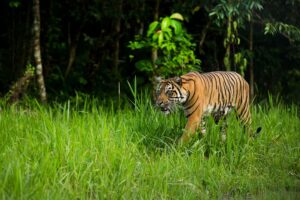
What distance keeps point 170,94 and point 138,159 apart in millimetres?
1092

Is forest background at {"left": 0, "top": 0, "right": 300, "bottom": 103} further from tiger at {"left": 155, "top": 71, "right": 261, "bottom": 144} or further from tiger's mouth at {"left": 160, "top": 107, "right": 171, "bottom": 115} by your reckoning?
tiger's mouth at {"left": 160, "top": 107, "right": 171, "bottom": 115}

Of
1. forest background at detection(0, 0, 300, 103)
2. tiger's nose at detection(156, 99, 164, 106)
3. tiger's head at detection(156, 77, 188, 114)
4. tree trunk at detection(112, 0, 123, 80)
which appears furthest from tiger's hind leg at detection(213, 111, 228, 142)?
tree trunk at detection(112, 0, 123, 80)

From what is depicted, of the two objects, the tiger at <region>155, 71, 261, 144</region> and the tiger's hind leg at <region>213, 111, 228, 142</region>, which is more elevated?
the tiger at <region>155, 71, 261, 144</region>

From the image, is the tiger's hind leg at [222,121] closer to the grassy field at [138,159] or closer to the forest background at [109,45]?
the grassy field at [138,159]

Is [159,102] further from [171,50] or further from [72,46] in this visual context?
[72,46]

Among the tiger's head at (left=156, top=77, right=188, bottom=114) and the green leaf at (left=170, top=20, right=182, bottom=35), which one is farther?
the green leaf at (left=170, top=20, right=182, bottom=35)

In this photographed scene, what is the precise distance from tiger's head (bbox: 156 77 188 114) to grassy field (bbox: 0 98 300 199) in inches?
14.4

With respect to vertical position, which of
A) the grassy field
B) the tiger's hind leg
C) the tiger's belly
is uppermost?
the tiger's belly

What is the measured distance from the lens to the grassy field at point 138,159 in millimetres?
5398

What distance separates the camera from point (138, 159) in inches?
250

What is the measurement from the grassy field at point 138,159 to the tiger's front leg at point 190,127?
0.11 meters

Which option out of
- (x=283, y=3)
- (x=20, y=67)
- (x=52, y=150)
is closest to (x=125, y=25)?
(x=20, y=67)

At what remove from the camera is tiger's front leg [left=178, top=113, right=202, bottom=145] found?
7.02 metres

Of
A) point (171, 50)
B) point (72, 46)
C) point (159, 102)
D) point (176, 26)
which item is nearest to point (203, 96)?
point (159, 102)
